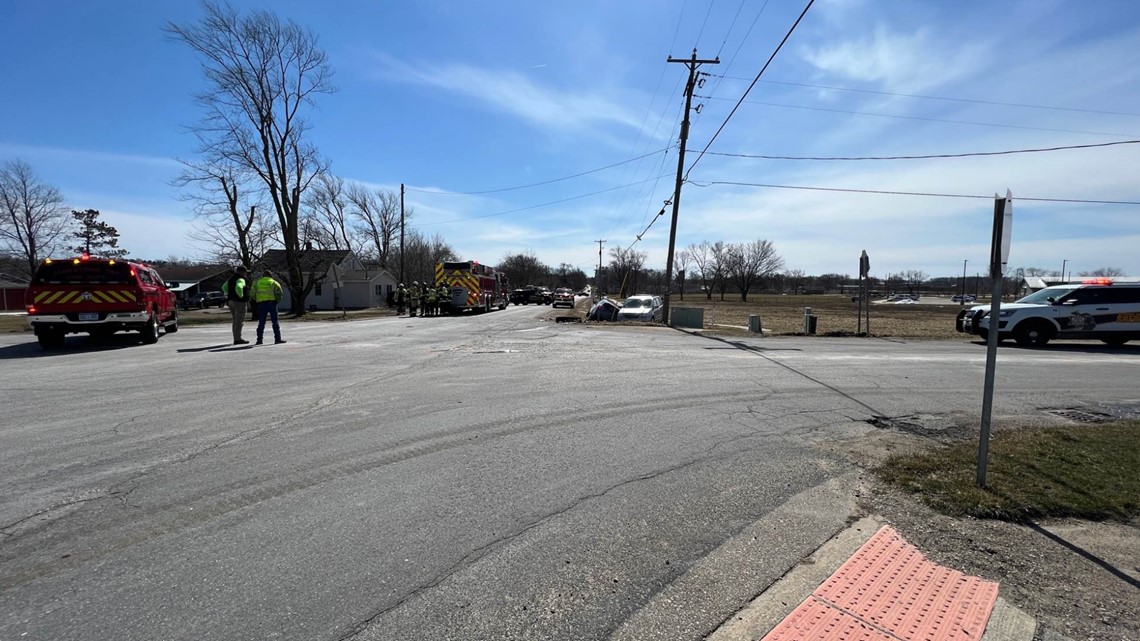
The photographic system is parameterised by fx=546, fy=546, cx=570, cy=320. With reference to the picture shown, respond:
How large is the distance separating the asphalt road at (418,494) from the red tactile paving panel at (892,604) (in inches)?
11.0

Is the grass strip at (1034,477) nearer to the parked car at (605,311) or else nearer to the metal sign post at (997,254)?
the metal sign post at (997,254)

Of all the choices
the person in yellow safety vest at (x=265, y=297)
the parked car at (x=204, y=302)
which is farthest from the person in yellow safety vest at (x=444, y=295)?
the parked car at (x=204, y=302)

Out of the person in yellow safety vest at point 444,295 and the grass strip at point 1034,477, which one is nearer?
the grass strip at point 1034,477

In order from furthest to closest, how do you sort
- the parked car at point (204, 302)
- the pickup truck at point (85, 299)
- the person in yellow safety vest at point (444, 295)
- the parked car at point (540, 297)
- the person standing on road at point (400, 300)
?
the parked car at point (540, 297), the parked car at point (204, 302), the person standing on road at point (400, 300), the person in yellow safety vest at point (444, 295), the pickup truck at point (85, 299)

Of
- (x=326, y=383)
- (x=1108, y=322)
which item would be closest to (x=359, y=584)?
(x=326, y=383)

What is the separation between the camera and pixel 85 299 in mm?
11375

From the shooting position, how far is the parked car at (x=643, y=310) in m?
24.9

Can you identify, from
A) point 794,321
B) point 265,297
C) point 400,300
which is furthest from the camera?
point 400,300

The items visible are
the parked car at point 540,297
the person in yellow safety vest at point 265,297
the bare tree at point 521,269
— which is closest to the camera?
the person in yellow safety vest at point 265,297

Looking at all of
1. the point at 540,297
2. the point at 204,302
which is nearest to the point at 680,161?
the point at 540,297

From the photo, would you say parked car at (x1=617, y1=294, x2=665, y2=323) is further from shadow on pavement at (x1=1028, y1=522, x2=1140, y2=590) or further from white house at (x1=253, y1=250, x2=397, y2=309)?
white house at (x1=253, y1=250, x2=397, y2=309)

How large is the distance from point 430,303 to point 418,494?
1035 inches

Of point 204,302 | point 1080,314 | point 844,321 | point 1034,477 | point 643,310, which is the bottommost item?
point 204,302

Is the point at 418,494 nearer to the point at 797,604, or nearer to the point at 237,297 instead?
the point at 797,604
